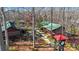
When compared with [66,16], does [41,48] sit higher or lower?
lower

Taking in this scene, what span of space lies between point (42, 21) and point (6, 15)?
0.26 meters

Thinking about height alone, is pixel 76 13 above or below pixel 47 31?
above

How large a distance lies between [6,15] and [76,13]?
0.49 m

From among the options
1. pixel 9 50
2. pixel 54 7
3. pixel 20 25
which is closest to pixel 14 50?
pixel 9 50

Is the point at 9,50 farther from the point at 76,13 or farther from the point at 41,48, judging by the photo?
the point at 76,13

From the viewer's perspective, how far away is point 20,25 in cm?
196

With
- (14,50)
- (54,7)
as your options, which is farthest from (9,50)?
(54,7)

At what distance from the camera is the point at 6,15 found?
1949 millimetres

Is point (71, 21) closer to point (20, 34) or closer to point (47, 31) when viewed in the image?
point (47, 31)

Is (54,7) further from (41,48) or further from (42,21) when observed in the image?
(41,48)

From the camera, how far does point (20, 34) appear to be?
1.96 m

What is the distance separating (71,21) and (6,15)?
18.0 inches
